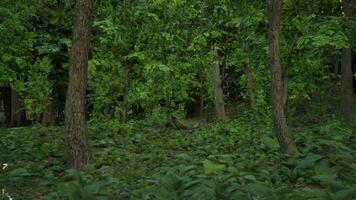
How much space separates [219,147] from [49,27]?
40.0 feet

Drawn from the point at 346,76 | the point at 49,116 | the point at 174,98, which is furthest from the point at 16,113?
the point at 346,76

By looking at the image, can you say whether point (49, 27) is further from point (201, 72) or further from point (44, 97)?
point (201, 72)

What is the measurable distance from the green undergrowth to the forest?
40mm

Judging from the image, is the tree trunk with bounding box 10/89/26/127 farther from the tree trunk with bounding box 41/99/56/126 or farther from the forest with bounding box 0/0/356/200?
the tree trunk with bounding box 41/99/56/126

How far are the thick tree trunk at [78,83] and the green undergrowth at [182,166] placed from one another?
665 millimetres

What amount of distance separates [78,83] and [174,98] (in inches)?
606

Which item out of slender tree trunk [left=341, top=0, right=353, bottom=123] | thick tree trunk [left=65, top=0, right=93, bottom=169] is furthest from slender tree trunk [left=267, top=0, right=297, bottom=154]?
slender tree trunk [left=341, top=0, right=353, bottom=123]

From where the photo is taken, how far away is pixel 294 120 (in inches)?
902

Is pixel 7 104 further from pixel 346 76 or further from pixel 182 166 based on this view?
pixel 182 166

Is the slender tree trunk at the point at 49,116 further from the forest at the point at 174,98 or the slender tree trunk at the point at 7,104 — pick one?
the slender tree trunk at the point at 7,104

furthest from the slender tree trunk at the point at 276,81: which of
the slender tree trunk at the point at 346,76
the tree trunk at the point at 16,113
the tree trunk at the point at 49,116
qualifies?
Result: the tree trunk at the point at 16,113

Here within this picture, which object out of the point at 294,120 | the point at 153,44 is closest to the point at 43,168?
the point at 153,44

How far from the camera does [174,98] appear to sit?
26812 mm

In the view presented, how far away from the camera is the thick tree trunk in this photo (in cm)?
1154
